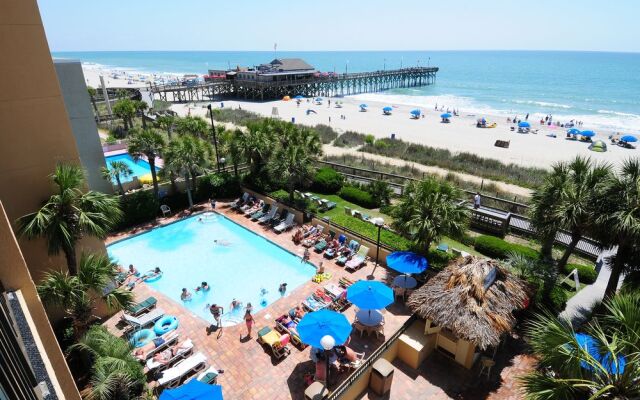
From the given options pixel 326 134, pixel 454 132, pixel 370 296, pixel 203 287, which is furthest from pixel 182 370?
pixel 454 132

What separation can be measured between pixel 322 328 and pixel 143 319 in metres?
6.88

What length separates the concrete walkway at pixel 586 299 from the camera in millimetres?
12672

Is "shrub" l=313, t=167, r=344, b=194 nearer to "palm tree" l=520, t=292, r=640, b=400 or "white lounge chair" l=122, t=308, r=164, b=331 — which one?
"white lounge chair" l=122, t=308, r=164, b=331

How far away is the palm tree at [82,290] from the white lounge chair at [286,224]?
9.91m

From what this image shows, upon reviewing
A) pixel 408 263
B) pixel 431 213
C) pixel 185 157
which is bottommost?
pixel 408 263

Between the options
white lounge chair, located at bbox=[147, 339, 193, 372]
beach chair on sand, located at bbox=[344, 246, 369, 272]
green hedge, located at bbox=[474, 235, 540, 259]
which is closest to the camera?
white lounge chair, located at bbox=[147, 339, 193, 372]

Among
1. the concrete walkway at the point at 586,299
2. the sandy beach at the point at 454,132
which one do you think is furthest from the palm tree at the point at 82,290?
the sandy beach at the point at 454,132

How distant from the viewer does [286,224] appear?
786 inches

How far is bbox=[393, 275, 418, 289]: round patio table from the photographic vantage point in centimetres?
1411

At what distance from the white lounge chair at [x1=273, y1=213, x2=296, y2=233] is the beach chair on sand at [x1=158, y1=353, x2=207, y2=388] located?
9.26 metres

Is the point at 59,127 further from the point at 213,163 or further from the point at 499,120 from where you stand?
the point at 499,120

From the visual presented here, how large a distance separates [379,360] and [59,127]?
11839 mm

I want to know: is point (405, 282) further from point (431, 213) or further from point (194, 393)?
point (194, 393)

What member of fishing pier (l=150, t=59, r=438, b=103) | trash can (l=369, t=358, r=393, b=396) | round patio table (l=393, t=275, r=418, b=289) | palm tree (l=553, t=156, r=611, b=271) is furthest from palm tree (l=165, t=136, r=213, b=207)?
fishing pier (l=150, t=59, r=438, b=103)
